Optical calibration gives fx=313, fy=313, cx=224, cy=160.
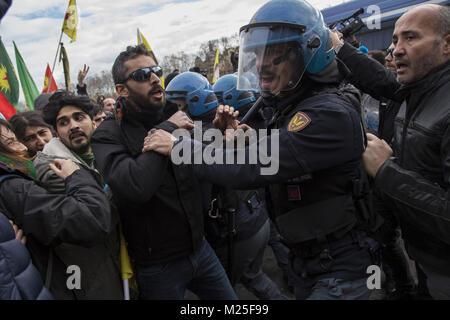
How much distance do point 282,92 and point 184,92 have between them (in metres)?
1.61

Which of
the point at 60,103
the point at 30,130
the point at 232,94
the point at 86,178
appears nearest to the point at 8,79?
the point at 30,130

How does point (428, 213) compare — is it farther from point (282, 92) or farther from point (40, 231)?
point (40, 231)

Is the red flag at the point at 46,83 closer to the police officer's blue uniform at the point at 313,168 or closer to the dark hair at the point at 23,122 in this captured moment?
the dark hair at the point at 23,122

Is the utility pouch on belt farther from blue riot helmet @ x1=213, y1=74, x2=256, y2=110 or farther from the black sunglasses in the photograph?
blue riot helmet @ x1=213, y1=74, x2=256, y2=110

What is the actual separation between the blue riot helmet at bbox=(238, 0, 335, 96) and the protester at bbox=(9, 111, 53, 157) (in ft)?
6.87

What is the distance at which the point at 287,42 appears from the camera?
1.64m

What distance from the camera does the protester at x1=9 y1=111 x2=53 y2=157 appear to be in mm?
2740

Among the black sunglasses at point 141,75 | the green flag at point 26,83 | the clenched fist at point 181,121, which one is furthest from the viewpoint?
the green flag at point 26,83

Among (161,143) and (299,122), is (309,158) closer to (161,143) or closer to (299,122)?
(299,122)

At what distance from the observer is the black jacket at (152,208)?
1925 mm

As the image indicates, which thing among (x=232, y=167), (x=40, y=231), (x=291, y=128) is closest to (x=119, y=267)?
(x=40, y=231)

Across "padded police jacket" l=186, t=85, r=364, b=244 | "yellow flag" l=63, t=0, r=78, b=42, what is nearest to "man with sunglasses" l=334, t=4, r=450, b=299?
"padded police jacket" l=186, t=85, r=364, b=244

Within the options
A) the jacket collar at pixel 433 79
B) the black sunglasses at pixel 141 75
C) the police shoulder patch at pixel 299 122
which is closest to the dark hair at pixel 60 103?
the black sunglasses at pixel 141 75

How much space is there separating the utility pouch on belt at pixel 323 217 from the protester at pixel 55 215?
3.37 ft
